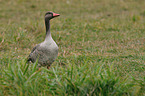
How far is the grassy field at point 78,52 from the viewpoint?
369cm

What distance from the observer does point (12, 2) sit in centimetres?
1384

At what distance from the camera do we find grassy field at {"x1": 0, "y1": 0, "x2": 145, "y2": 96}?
3686 mm

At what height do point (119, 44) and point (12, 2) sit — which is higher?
point (12, 2)

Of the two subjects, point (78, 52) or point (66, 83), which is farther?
point (78, 52)

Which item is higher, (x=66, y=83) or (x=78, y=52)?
(x=66, y=83)

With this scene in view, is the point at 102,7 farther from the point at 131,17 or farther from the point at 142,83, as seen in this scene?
the point at 142,83

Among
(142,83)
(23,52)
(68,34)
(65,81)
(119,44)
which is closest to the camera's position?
(65,81)

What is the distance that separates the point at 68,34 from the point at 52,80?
4.16m

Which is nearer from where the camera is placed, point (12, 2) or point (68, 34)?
point (68, 34)

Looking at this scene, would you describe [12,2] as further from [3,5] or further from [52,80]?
[52,80]

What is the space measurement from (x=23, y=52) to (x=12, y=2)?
8.23 meters

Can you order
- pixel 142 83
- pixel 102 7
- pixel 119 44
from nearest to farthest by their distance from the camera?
pixel 142 83
pixel 119 44
pixel 102 7

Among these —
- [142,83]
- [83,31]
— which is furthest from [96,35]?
[142,83]

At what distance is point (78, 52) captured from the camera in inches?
245
